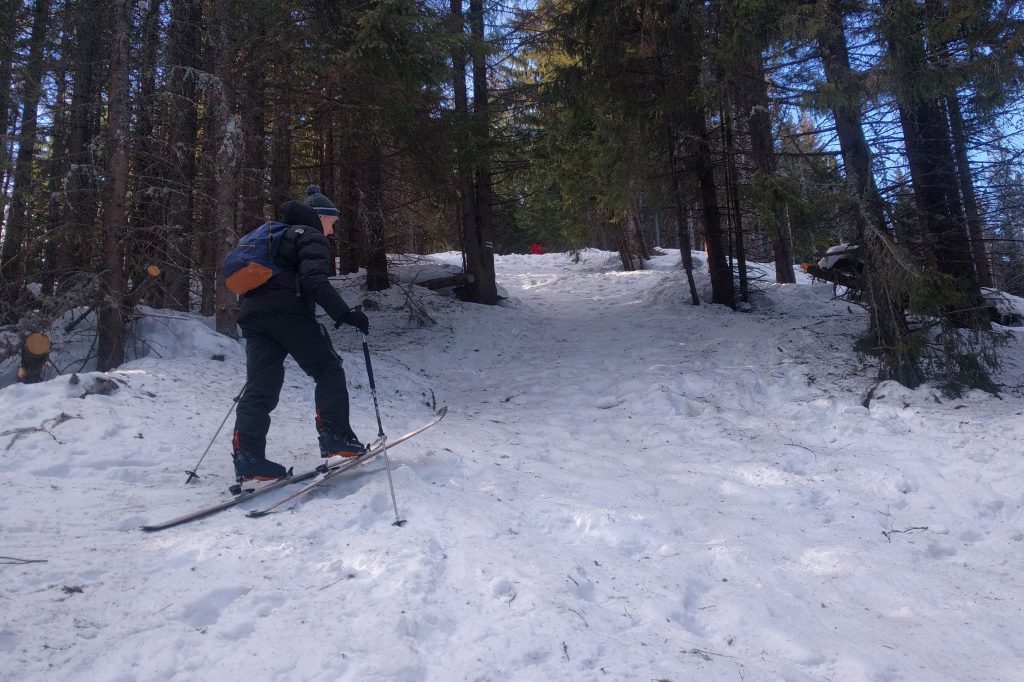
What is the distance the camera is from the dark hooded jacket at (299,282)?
5.09 metres

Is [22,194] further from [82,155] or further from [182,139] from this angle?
[182,139]

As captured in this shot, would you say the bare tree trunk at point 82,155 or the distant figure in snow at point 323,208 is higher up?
the bare tree trunk at point 82,155

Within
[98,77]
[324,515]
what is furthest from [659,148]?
[324,515]

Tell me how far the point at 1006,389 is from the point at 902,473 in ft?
8.09

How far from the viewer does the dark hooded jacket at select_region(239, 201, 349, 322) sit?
16.7ft

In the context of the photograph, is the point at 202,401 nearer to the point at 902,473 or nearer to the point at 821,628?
the point at 821,628

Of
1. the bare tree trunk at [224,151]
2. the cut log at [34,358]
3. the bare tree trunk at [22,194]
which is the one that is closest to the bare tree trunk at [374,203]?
the bare tree trunk at [224,151]

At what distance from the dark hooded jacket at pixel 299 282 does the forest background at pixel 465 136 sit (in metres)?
3.52

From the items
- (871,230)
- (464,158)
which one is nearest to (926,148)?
(871,230)

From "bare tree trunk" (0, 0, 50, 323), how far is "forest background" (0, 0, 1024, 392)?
0.15ft

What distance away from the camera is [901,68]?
25.7 feet

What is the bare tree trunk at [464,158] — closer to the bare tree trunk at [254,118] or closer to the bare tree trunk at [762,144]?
the bare tree trunk at [254,118]

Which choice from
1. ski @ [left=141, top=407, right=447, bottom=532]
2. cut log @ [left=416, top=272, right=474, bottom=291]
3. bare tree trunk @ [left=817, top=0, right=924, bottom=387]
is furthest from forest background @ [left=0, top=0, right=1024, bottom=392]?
ski @ [left=141, top=407, right=447, bottom=532]

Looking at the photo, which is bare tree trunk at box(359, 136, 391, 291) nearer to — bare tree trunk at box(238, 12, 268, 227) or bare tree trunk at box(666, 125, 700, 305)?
bare tree trunk at box(238, 12, 268, 227)
